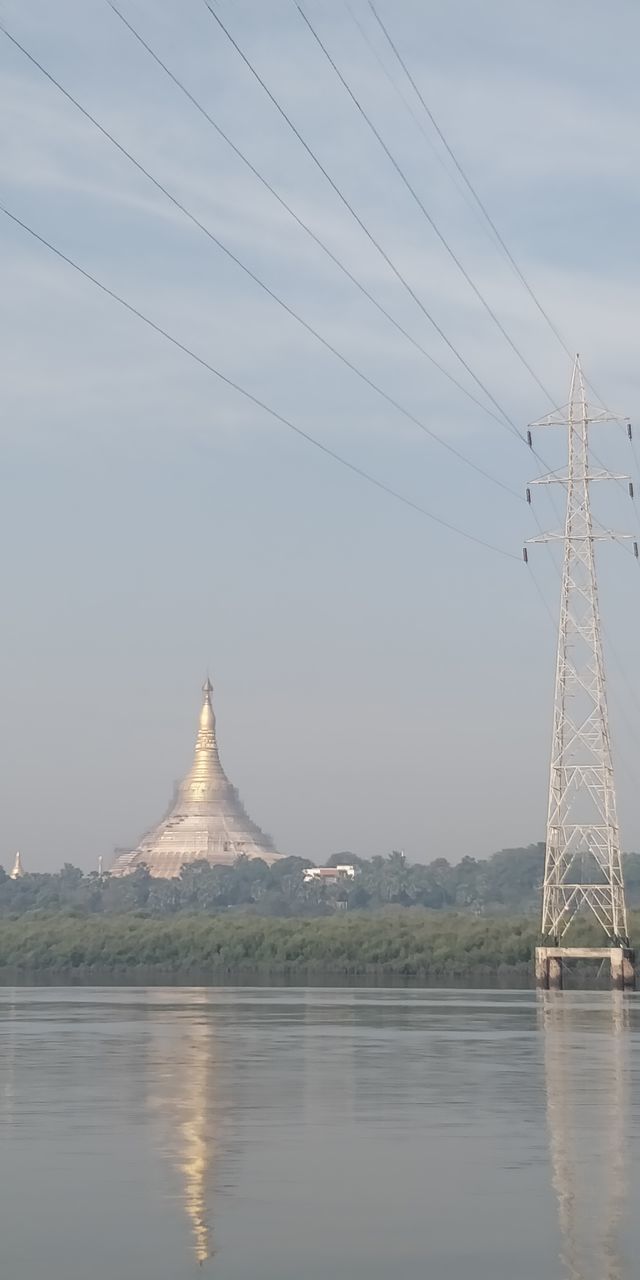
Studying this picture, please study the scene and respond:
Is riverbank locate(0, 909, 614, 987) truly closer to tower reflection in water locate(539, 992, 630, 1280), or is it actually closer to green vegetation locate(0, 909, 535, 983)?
green vegetation locate(0, 909, 535, 983)

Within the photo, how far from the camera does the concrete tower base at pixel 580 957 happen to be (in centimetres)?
8575

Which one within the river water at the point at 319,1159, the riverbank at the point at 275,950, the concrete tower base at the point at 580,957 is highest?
the riverbank at the point at 275,950

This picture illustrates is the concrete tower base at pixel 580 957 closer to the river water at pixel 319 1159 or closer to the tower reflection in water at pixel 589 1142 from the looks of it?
the tower reflection in water at pixel 589 1142

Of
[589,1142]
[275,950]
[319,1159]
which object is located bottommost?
[319,1159]

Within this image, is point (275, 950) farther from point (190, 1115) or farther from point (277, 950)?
point (190, 1115)

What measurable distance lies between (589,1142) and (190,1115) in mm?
6543

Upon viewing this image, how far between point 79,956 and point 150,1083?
358 ft

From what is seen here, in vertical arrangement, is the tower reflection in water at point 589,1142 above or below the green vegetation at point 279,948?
below

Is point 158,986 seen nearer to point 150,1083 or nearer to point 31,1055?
point 31,1055

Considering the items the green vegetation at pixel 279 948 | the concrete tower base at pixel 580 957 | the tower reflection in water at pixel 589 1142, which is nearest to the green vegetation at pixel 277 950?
the green vegetation at pixel 279 948

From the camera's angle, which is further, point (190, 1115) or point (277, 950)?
point (277, 950)

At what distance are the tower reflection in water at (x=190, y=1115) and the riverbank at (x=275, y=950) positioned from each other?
7438 cm

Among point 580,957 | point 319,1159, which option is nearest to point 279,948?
point 580,957

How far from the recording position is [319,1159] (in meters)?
22.7
